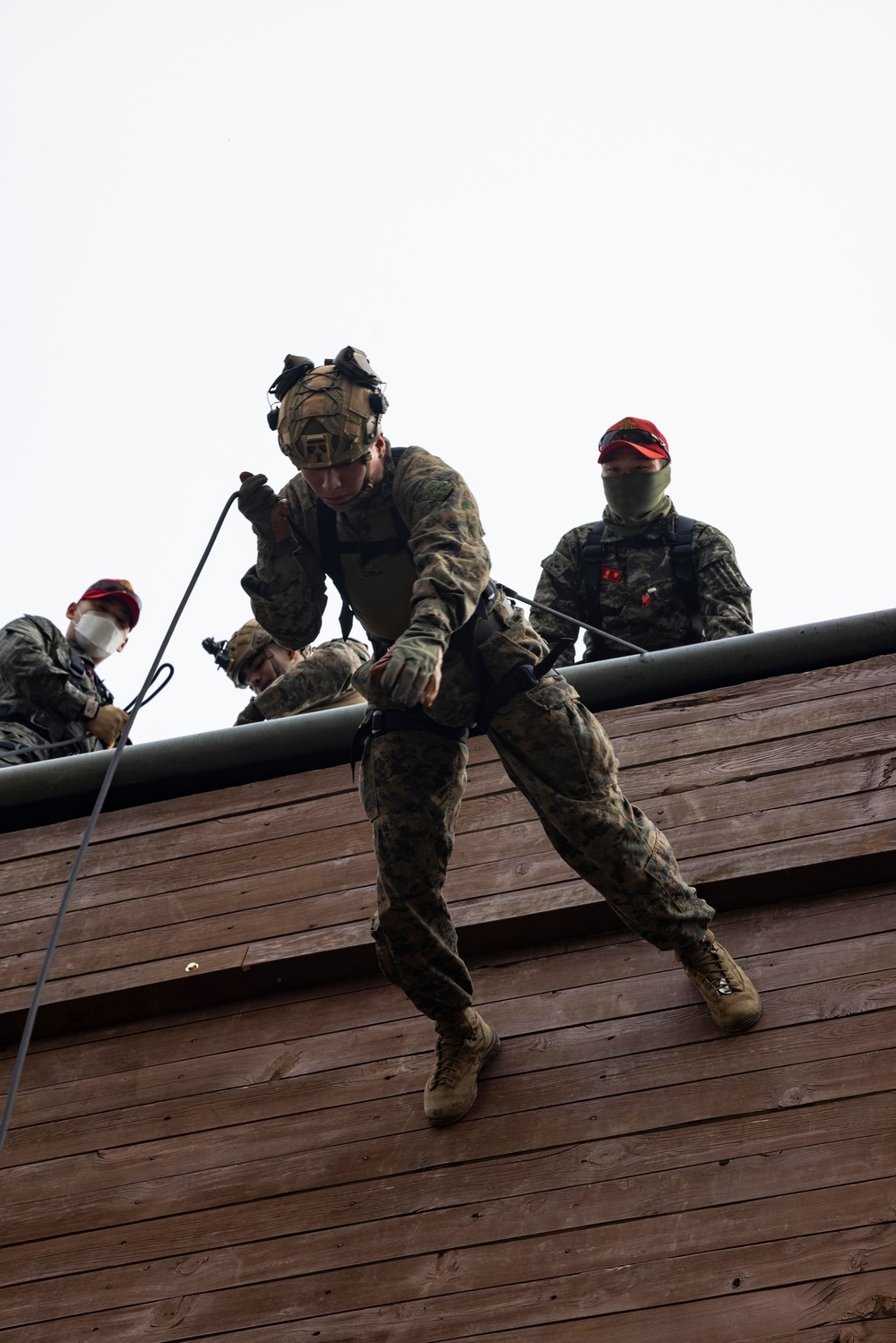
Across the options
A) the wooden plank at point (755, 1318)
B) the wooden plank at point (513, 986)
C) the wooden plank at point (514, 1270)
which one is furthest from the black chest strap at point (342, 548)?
the wooden plank at point (755, 1318)

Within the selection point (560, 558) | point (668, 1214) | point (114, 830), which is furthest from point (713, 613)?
point (668, 1214)

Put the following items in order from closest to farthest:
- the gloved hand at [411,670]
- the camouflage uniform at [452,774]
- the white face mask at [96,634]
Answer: the gloved hand at [411,670] < the camouflage uniform at [452,774] < the white face mask at [96,634]

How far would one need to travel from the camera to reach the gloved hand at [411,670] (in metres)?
3.05

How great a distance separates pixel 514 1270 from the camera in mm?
3305

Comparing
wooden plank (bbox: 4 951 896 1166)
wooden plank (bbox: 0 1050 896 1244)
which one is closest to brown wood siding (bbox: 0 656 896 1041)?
wooden plank (bbox: 4 951 896 1166)

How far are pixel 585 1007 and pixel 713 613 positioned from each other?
2.39 m

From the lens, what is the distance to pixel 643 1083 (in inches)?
146

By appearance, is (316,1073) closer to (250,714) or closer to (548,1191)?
(548,1191)

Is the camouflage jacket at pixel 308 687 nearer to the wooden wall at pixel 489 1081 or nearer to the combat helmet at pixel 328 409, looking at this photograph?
the wooden wall at pixel 489 1081

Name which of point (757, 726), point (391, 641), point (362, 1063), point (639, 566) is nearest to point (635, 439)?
point (639, 566)

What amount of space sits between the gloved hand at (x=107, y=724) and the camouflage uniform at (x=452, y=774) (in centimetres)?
280

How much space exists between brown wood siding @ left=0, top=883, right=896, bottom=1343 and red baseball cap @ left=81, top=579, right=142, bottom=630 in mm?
3048

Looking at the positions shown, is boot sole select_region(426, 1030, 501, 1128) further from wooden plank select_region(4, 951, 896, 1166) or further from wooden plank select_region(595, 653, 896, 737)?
wooden plank select_region(595, 653, 896, 737)

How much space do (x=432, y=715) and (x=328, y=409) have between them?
0.88 metres
